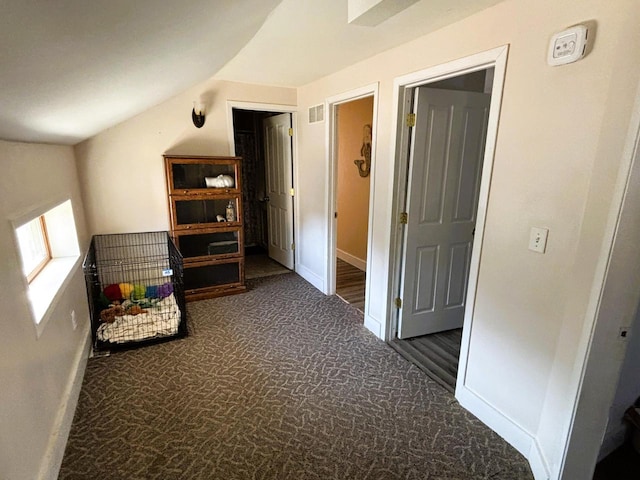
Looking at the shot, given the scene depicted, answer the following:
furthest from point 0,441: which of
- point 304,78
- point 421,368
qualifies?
point 304,78

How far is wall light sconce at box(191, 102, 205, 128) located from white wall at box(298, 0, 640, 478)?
2.28 metres

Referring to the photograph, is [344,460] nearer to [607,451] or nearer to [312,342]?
[312,342]

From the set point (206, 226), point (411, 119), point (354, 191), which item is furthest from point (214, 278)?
point (411, 119)

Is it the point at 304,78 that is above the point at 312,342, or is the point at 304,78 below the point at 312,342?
above

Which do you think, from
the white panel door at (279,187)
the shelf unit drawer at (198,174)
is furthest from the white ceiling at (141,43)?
the white panel door at (279,187)

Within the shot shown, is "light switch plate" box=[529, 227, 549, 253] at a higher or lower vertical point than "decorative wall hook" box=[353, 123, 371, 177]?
lower

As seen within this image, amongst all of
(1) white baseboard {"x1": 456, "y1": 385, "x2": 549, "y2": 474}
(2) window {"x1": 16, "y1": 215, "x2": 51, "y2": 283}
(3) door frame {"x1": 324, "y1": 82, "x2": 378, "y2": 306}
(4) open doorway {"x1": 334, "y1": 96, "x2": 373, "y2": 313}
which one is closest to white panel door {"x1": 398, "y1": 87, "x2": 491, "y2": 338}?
(3) door frame {"x1": 324, "y1": 82, "x2": 378, "y2": 306}

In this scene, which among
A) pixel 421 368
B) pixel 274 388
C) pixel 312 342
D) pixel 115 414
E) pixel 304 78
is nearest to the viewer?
pixel 115 414

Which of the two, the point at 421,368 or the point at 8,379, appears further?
the point at 421,368

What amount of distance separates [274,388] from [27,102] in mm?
1953

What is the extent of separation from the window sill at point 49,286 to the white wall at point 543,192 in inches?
92.3

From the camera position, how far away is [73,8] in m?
0.69

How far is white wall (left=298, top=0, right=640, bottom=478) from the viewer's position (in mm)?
1265

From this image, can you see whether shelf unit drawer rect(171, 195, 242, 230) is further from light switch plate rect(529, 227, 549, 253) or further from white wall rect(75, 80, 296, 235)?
light switch plate rect(529, 227, 549, 253)
